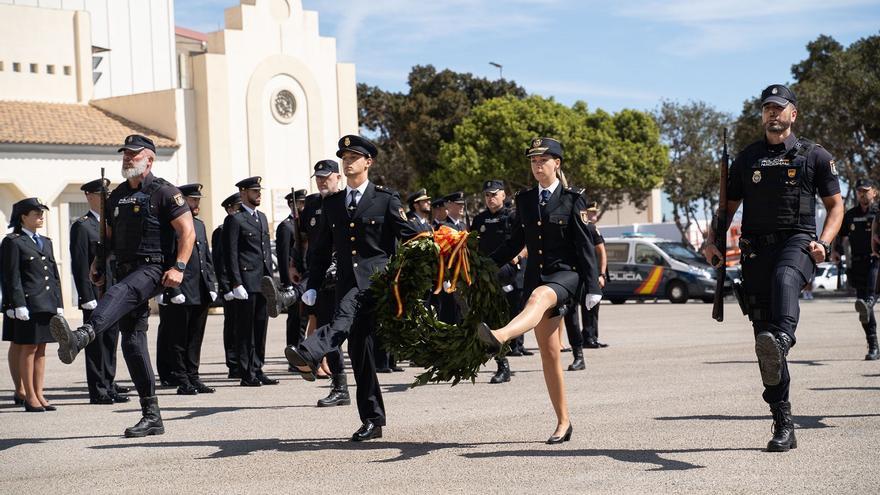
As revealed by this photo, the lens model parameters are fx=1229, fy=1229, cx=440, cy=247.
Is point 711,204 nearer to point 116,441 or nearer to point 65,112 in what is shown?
point 65,112

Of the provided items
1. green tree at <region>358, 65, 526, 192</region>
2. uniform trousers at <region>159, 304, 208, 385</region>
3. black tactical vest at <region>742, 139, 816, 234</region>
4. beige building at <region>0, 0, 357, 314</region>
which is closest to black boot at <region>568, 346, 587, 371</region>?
uniform trousers at <region>159, 304, 208, 385</region>

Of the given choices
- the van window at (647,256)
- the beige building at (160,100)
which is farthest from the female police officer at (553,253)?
the beige building at (160,100)

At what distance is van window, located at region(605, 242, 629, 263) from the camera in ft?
111

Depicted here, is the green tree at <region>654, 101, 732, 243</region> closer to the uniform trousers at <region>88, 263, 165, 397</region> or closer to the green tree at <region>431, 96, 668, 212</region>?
the green tree at <region>431, 96, 668, 212</region>

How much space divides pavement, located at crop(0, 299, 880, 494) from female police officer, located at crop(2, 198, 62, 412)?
0.43 metres

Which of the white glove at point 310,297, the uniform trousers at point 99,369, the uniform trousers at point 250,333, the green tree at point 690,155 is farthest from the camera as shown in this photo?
the green tree at point 690,155

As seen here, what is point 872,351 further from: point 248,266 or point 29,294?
point 29,294

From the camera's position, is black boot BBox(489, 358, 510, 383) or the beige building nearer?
black boot BBox(489, 358, 510, 383)

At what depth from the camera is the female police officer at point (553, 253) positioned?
27.3 ft

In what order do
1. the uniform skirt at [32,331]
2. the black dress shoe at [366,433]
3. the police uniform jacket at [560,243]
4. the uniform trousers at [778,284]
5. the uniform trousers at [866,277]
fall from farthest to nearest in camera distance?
the uniform trousers at [866,277]
the uniform skirt at [32,331]
the black dress shoe at [366,433]
the police uniform jacket at [560,243]
the uniform trousers at [778,284]

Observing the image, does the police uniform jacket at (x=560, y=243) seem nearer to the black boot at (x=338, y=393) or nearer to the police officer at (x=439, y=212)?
the black boot at (x=338, y=393)

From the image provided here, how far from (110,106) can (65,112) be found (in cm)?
251

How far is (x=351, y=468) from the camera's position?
762 cm

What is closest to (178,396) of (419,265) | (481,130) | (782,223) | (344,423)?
(344,423)
